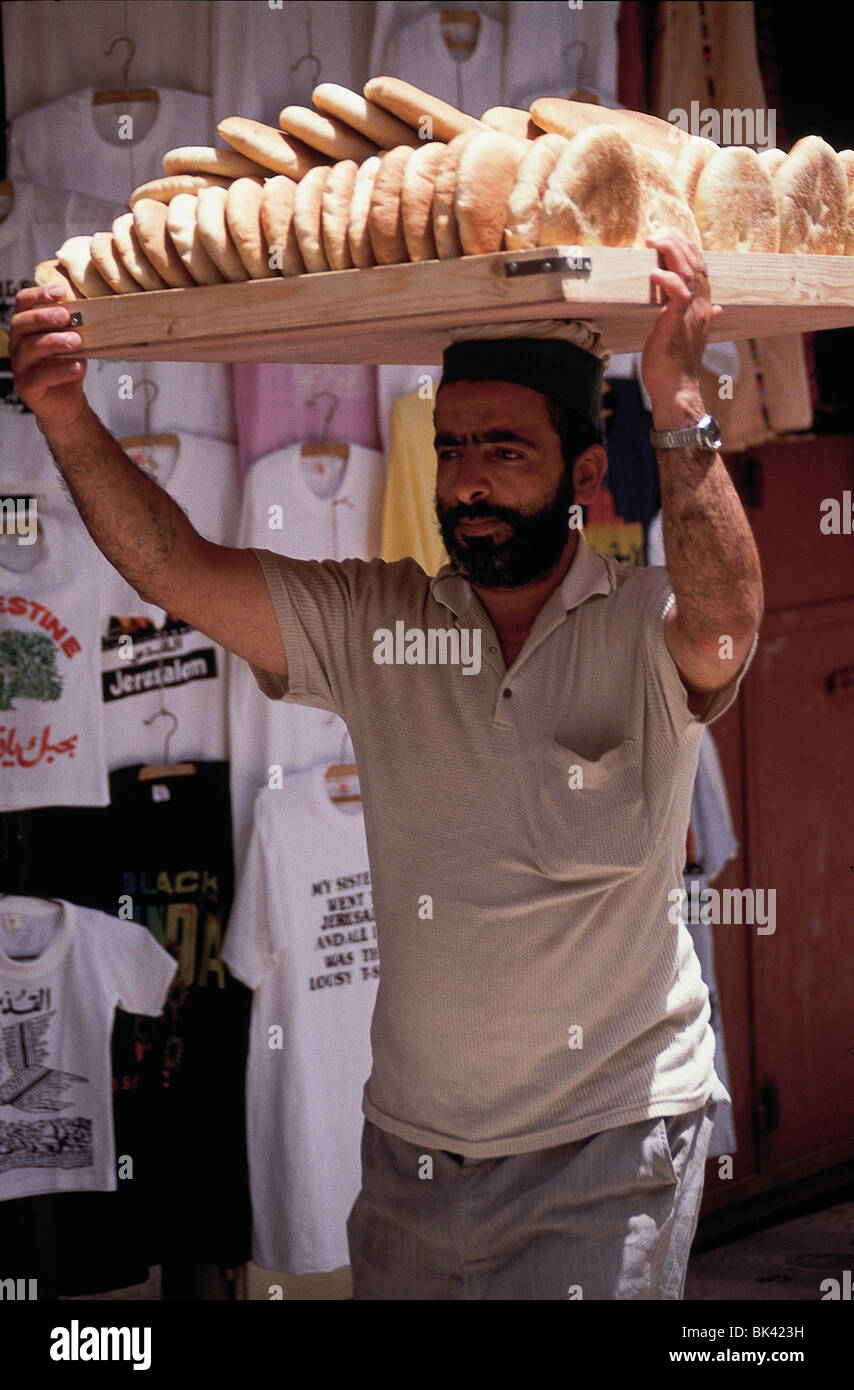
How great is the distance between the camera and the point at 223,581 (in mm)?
2740

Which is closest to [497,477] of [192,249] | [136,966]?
[192,249]

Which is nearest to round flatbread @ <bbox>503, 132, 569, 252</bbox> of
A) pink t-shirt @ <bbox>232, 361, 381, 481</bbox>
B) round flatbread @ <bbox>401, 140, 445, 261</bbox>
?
round flatbread @ <bbox>401, 140, 445, 261</bbox>

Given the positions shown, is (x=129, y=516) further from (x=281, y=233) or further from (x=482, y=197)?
(x=482, y=197)

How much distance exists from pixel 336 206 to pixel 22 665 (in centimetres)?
180

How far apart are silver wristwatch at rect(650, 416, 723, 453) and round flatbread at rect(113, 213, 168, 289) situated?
31.2 inches

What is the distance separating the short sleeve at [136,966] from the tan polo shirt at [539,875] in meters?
1.14

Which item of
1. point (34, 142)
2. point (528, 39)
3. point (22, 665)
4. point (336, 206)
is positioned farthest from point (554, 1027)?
point (528, 39)

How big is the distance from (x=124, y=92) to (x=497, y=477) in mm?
1845

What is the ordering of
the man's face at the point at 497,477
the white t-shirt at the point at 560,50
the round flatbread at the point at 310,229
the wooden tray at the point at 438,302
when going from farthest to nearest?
the white t-shirt at the point at 560,50, the man's face at the point at 497,477, the round flatbread at the point at 310,229, the wooden tray at the point at 438,302

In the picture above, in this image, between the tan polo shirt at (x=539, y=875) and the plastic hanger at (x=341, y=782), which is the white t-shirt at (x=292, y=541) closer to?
the plastic hanger at (x=341, y=782)

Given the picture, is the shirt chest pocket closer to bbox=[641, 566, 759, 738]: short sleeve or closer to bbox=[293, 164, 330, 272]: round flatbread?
bbox=[641, 566, 759, 738]: short sleeve

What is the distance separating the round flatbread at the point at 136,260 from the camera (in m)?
2.38

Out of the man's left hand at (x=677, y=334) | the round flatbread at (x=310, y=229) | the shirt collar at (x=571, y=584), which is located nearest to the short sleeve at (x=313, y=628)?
the shirt collar at (x=571, y=584)
